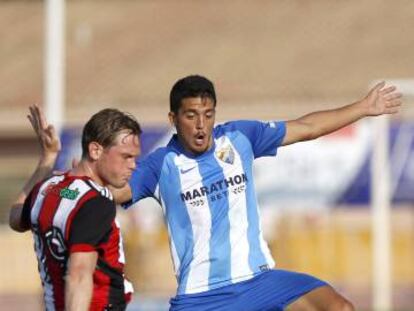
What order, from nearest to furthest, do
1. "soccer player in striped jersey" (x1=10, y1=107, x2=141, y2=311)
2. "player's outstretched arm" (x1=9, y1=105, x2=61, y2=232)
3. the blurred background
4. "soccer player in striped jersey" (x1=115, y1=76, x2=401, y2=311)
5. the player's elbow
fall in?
"soccer player in striped jersey" (x1=10, y1=107, x2=141, y2=311), the player's elbow, "player's outstretched arm" (x1=9, y1=105, x2=61, y2=232), "soccer player in striped jersey" (x1=115, y1=76, x2=401, y2=311), the blurred background

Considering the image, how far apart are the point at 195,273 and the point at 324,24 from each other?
35.8 m

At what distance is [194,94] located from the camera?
9.20 m

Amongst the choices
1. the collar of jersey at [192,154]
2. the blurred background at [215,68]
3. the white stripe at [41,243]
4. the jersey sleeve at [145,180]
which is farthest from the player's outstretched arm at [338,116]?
the blurred background at [215,68]

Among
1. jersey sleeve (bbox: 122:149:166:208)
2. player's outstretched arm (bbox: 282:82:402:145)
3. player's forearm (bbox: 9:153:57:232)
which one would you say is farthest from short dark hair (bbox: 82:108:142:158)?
player's outstretched arm (bbox: 282:82:402:145)

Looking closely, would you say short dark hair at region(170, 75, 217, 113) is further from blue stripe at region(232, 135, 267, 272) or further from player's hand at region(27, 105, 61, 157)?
player's hand at region(27, 105, 61, 157)

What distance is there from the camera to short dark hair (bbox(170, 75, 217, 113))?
920 centimetres

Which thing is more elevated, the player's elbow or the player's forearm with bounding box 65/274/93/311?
the player's elbow

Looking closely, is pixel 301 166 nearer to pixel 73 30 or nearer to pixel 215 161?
pixel 215 161

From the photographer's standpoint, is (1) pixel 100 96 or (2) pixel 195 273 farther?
(1) pixel 100 96

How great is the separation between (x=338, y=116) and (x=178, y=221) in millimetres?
1242

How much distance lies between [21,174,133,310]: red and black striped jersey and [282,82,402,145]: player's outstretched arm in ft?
6.26

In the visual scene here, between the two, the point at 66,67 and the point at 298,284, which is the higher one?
the point at 66,67

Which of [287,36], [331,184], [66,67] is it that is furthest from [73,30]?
[331,184]

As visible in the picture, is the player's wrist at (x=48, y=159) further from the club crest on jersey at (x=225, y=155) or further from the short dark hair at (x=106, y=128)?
the short dark hair at (x=106, y=128)
